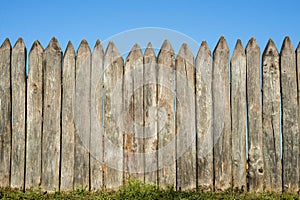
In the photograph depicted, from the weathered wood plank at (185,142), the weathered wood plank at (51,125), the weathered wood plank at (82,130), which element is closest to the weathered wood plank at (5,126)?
the weathered wood plank at (51,125)

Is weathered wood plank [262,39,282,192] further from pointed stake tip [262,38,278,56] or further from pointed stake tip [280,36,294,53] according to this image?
pointed stake tip [280,36,294,53]

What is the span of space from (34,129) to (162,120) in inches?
84.4

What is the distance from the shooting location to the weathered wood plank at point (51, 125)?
268 inches

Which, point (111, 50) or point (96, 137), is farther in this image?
point (111, 50)

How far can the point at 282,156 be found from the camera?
6832 millimetres

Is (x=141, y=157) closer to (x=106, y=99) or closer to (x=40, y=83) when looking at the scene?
(x=106, y=99)

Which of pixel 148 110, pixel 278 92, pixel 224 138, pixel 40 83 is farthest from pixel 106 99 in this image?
pixel 278 92

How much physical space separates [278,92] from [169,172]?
7.33 feet

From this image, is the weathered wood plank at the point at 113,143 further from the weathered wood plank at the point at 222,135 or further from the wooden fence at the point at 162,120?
the weathered wood plank at the point at 222,135

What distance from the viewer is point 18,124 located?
6.94 metres

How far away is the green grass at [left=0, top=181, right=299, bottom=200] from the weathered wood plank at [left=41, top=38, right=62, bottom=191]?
0.24 meters

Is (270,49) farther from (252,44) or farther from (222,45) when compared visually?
(222,45)

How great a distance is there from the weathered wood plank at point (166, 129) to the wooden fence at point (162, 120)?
0.02 metres

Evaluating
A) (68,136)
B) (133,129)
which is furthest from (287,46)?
(68,136)
